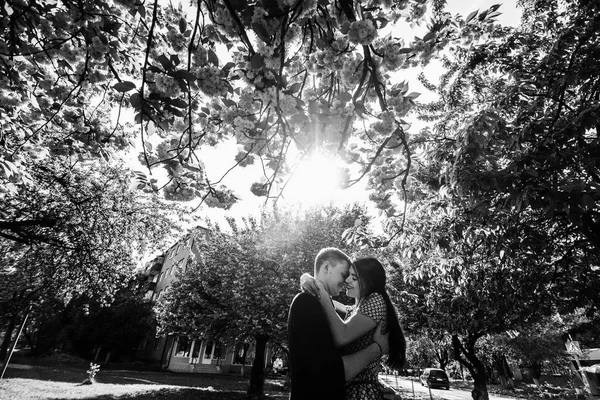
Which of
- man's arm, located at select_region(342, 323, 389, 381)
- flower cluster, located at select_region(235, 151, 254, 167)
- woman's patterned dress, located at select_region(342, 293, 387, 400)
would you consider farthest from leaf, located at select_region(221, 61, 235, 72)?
man's arm, located at select_region(342, 323, 389, 381)

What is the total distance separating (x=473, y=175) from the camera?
12.5 feet

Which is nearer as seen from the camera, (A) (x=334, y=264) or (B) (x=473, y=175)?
(A) (x=334, y=264)

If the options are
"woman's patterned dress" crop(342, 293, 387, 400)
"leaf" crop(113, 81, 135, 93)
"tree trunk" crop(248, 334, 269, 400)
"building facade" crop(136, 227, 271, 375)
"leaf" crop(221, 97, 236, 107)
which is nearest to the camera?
"woman's patterned dress" crop(342, 293, 387, 400)

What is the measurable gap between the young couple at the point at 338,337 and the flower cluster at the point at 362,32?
187 cm

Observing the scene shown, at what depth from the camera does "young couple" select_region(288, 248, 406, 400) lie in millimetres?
1853

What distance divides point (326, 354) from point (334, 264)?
711 millimetres

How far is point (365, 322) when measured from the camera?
2137mm

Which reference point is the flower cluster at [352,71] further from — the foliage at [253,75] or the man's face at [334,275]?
the man's face at [334,275]

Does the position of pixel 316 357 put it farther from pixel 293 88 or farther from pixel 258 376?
pixel 258 376

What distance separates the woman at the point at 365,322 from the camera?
201 centimetres

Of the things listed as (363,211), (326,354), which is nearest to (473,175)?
(326,354)

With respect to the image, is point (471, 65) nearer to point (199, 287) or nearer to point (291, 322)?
point (291, 322)

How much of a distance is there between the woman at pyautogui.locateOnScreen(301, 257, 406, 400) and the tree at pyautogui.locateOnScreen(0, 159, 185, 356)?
9.83 meters

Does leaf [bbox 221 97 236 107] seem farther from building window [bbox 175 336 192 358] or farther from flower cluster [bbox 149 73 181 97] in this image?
building window [bbox 175 336 192 358]
